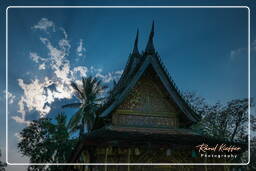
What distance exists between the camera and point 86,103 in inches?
1689

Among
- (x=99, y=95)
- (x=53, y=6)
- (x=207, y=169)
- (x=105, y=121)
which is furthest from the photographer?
(x=99, y=95)

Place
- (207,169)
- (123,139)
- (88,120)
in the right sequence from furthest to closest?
(88,120), (207,169), (123,139)

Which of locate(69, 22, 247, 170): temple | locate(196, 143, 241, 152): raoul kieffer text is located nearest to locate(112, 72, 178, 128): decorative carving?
locate(69, 22, 247, 170): temple

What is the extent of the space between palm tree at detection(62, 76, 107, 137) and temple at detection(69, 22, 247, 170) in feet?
85.0

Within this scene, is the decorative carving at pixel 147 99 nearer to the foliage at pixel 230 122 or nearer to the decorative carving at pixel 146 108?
the decorative carving at pixel 146 108

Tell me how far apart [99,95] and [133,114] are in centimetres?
2981

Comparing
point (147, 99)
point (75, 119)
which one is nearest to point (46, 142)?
point (75, 119)

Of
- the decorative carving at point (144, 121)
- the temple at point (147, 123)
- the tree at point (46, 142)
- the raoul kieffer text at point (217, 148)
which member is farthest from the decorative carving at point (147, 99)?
the tree at point (46, 142)

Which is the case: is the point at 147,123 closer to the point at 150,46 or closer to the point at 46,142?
the point at 150,46

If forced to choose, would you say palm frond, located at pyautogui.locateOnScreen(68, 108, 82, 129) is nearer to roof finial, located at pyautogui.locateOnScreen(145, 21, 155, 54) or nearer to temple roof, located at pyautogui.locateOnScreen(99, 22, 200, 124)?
temple roof, located at pyautogui.locateOnScreen(99, 22, 200, 124)

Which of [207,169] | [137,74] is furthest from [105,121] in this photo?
[207,169]

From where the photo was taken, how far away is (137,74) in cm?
1490

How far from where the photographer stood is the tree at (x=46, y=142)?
37.7 m

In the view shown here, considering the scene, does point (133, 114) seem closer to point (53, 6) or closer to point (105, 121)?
point (105, 121)
